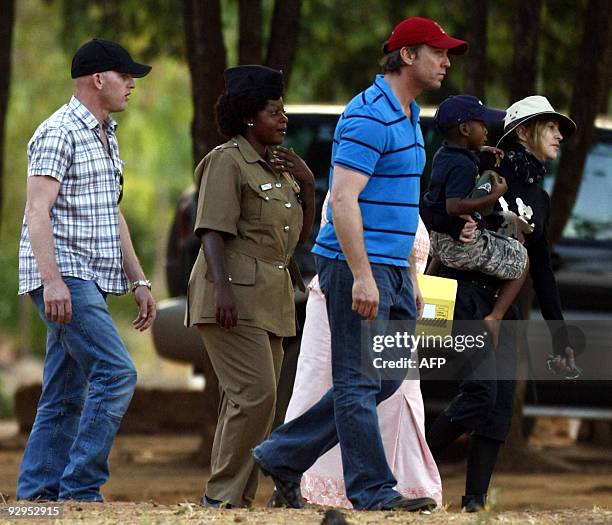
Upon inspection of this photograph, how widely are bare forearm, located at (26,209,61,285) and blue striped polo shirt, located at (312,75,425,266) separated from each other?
3.52ft

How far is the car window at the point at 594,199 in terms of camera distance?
9.47 meters

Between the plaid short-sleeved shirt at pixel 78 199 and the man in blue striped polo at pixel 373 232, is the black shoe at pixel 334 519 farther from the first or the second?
the plaid short-sleeved shirt at pixel 78 199

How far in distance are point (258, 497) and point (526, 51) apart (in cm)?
331

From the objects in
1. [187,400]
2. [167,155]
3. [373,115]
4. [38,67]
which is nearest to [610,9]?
[373,115]

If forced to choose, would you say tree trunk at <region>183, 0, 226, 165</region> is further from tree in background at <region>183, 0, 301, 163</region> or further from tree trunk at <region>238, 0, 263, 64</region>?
tree trunk at <region>238, 0, 263, 64</region>

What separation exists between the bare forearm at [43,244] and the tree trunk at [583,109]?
406 cm

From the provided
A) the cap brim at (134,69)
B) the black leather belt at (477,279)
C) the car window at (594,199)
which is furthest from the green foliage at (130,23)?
the black leather belt at (477,279)

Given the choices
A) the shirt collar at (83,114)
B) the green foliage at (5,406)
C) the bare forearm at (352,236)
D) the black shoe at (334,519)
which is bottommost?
the green foliage at (5,406)

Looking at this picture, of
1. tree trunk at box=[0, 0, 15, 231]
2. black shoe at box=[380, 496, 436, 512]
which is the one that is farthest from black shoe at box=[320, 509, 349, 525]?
tree trunk at box=[0, 0, 15, 231]

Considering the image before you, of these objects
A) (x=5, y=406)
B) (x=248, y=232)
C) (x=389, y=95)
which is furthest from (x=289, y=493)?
(x=5, y=406)

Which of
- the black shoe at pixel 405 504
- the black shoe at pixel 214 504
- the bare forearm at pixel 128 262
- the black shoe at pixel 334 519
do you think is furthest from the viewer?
the bare forearm at pixel 128 262

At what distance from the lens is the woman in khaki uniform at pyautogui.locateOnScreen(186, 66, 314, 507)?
611 cm

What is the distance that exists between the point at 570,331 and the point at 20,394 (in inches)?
269

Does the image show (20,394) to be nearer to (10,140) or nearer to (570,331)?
(570,331)
